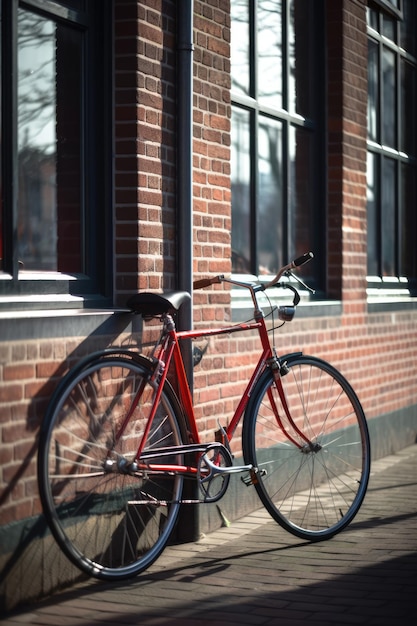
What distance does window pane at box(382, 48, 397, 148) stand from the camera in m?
10.5

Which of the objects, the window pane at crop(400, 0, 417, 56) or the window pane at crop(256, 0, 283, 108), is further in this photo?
the window pane at crop(400, 0, 417, 56)

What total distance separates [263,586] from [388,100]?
6379mm

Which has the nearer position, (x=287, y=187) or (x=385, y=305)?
(x=287, y=187)

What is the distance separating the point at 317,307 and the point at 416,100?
399 cm

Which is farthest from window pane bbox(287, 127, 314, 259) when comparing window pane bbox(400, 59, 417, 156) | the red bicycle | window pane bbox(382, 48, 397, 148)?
window pane bbox(400, 59, 417, 156)

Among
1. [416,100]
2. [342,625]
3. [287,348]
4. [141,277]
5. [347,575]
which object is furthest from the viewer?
[416,100]

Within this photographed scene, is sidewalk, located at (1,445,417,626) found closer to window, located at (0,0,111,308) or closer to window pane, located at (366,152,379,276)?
window, located at (0,0,111,308)

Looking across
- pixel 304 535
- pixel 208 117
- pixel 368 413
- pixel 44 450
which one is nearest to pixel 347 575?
pixel 304 535

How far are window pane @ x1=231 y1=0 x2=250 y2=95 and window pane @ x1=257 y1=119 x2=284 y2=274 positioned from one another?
1.23 ft

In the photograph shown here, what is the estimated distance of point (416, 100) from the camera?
11.5 m

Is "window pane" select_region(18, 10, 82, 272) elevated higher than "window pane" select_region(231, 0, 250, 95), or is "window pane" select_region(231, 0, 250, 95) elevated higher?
"window pane" select_region(231, 0, 250, 95)

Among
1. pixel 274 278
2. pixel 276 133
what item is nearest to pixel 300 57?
pixel 276 133

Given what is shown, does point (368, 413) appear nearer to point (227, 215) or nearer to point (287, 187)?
point (287, 187)

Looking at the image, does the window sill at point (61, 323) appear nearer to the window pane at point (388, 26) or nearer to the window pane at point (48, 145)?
the window pane at point (48, 145)
